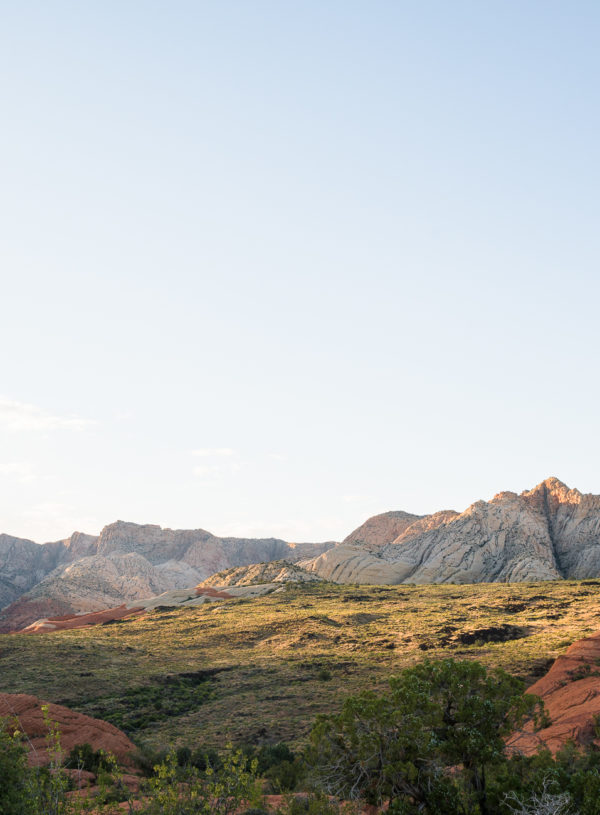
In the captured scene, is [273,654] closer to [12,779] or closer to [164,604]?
[12,779]

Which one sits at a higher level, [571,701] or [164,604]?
[571,701]

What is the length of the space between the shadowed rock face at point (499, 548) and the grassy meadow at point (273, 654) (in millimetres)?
23022

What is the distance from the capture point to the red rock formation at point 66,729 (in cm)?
2411

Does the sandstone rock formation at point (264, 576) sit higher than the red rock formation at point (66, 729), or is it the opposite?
the red rock formation at point (66, 729)

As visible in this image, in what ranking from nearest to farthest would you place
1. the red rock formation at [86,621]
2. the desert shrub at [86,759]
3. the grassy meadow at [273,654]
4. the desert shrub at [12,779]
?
1. the desert shrub at [12,779]
2. the desert shrub at [86,759]
3. the grassy meadow at [273,654]
4. the red rock formation at [86,621]

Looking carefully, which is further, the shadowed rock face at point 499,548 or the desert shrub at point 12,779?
the shadowed rock face at point 499,548

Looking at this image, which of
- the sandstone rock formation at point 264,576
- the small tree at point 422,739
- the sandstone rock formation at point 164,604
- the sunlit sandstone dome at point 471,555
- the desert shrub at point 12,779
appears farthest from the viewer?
the sandstone rock formation at point 264,576

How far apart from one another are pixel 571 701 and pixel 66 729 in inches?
893

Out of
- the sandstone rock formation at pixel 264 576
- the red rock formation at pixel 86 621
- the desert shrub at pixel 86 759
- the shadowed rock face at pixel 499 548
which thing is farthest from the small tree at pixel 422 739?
the red rock formation at pixel 86 621

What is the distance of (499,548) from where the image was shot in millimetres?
105062

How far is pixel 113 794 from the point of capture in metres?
17.7

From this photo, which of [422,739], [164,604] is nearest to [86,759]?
[422,739]

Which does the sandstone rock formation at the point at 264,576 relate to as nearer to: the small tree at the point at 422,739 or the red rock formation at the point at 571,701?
the red rock formation at the point at 571,701

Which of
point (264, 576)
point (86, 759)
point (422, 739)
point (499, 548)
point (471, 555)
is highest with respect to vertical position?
point (422, 739)
